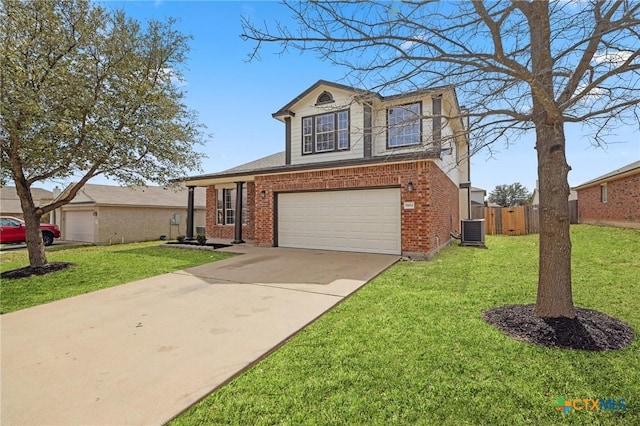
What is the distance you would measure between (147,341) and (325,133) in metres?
9.46

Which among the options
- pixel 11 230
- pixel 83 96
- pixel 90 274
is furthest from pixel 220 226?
pixel 11 230

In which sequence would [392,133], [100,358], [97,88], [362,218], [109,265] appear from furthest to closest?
[392,133] < [362,218] < [109,265] < [97,88] < [100,358]

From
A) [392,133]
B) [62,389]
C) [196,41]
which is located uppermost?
[196,41]

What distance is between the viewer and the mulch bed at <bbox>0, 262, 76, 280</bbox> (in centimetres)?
777

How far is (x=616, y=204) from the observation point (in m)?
15.2

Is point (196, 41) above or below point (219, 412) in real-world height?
above

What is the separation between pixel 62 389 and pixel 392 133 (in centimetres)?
1050

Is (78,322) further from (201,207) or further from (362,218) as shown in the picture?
(201,207)

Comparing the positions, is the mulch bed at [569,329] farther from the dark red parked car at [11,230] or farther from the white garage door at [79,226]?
the dark red parked car at [11,230]

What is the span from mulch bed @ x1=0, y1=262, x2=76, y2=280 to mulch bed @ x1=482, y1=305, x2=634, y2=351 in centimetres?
1045

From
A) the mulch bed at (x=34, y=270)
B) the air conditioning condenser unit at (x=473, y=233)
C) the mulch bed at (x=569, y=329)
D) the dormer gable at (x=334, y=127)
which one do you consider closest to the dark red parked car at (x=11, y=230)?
the mulch bed at (x=34, y=270)

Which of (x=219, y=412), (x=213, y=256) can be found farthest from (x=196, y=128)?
(x=219, y=412)

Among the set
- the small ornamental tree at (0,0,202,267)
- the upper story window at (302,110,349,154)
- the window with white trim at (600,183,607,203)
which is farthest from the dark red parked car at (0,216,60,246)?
the window with white trim at (600,183,607,203)

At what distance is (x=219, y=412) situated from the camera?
2.41 metres
